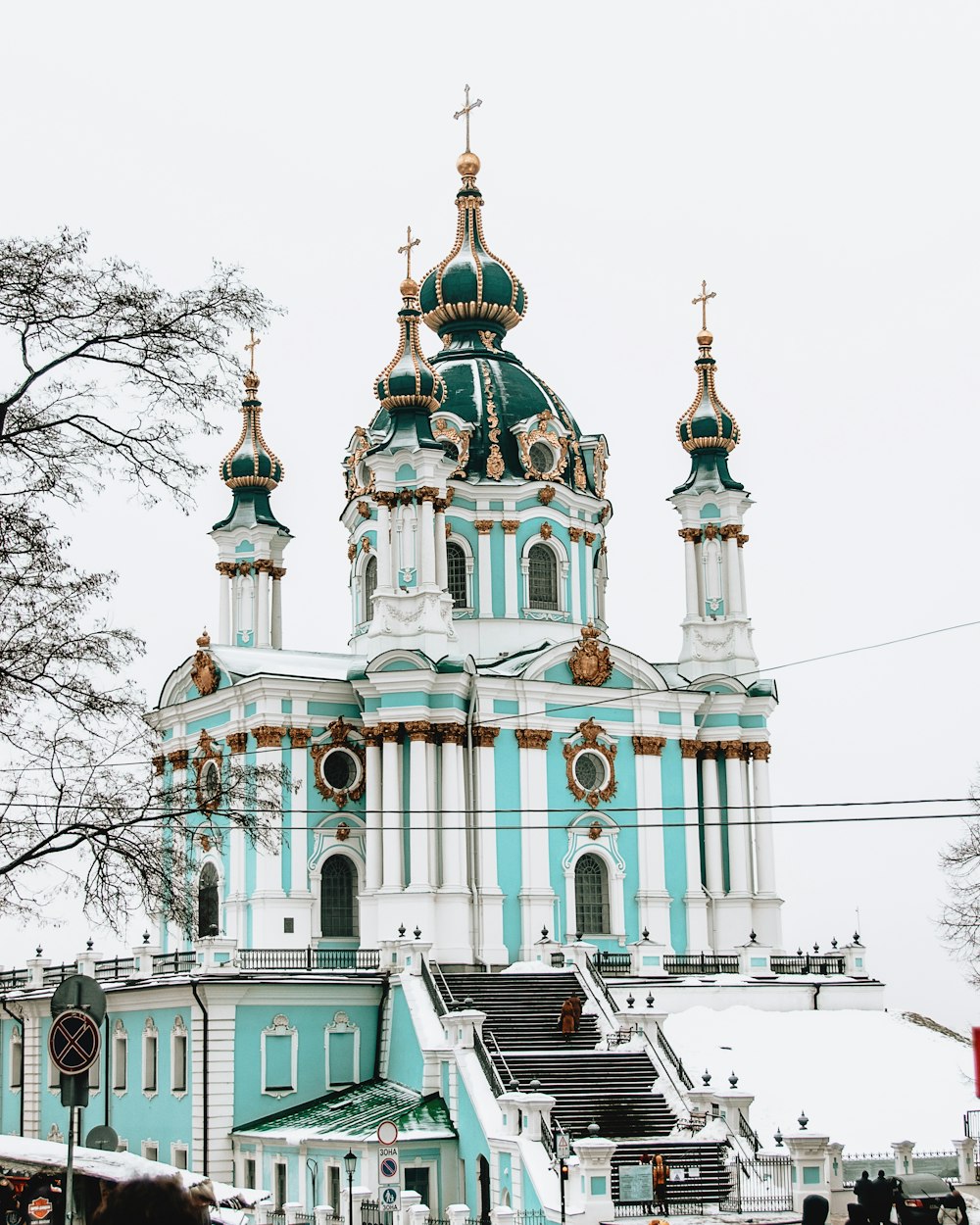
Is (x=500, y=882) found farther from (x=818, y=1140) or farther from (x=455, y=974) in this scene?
(x=818, y=1140)

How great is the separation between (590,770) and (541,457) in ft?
25.8

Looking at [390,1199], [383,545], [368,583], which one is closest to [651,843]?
[383,545]

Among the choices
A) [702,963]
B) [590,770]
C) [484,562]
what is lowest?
[702,963]

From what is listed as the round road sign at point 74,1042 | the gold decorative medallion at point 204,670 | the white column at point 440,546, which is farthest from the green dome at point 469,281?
the round road sign at point 74,1042

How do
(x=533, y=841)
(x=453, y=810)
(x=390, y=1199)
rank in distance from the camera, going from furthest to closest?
(x=533, y=841) < (x=453, y=810) < (x=390, y=1199)

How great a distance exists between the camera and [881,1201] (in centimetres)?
2184

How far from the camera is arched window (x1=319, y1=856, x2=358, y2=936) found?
40.8 metres

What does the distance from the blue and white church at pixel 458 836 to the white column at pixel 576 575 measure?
10cm

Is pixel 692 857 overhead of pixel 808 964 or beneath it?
overhead

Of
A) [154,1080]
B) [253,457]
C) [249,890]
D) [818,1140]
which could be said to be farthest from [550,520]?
[818,1140]

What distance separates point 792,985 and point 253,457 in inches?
762

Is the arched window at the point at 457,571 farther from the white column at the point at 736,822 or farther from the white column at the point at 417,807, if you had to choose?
the white column at the point at 736,822

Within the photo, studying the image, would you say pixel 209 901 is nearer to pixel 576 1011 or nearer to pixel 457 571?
pixel 457 571

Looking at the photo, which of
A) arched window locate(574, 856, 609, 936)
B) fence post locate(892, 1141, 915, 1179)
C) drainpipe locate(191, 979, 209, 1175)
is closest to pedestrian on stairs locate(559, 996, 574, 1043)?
drainpipe locate(191, 979, 209, 1175)
